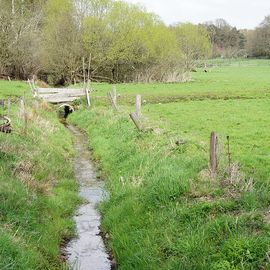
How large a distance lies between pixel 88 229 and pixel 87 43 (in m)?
45.1

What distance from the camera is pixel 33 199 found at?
11.9m

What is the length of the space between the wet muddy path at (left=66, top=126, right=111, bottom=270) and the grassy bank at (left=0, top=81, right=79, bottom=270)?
30cm

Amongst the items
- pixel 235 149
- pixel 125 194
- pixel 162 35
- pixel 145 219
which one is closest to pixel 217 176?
pixel 145 219

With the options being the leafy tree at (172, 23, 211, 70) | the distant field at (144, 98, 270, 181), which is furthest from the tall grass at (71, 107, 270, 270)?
the leafy tree at (172, 23, 211, 70)

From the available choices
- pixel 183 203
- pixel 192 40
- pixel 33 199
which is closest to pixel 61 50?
pixel 192 40

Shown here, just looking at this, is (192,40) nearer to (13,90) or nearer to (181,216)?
(13,90)

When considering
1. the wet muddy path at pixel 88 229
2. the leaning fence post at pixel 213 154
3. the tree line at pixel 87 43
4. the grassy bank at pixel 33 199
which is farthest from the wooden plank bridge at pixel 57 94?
the leaning fence post at pixel 213 154

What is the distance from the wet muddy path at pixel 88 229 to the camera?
9.71 m

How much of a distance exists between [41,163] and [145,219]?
5956mm

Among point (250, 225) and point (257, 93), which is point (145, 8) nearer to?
point (257, 93)

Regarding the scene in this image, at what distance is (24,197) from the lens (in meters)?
11.6

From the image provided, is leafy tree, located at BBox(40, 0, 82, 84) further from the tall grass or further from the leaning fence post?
the leaning fence post

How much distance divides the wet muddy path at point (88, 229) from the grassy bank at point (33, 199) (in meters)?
0.30

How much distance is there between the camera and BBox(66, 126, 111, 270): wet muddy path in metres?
9.71
